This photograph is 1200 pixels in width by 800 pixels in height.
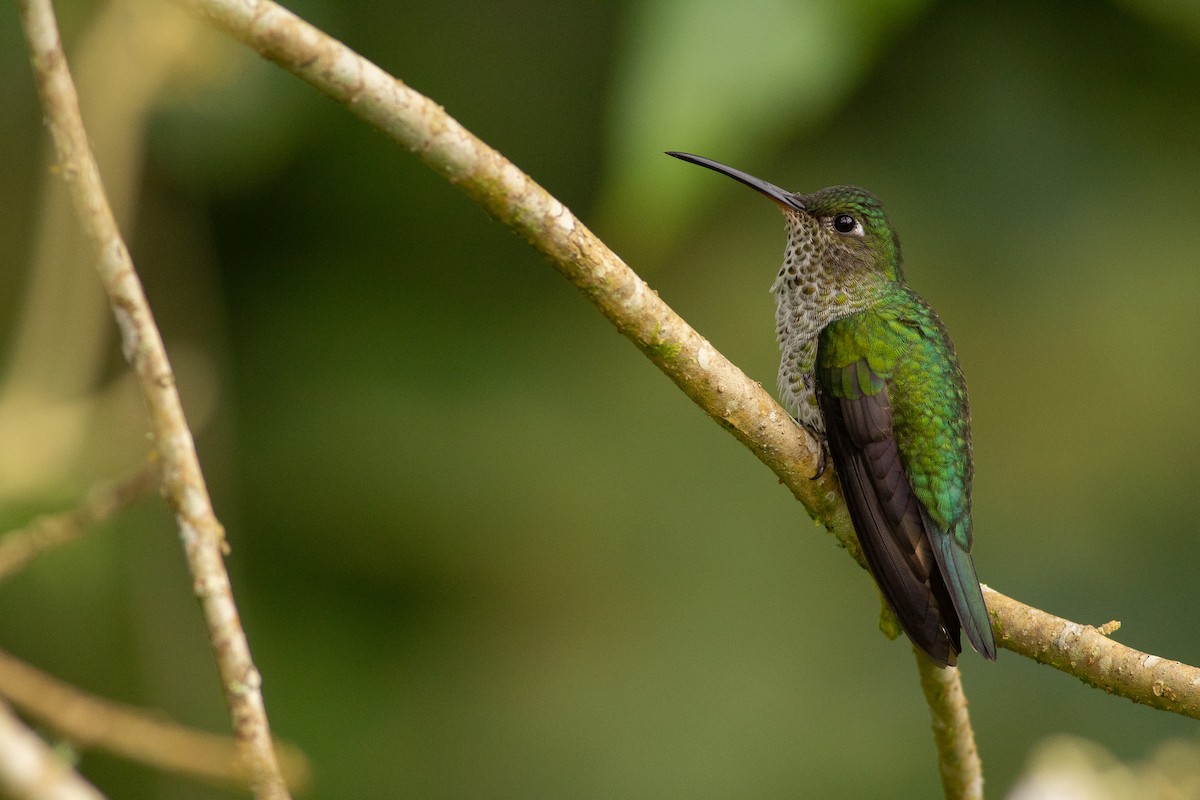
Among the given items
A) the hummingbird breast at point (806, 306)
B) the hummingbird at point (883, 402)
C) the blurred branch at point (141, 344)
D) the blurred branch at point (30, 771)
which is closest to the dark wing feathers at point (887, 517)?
the hummingbird at point (883, 402)

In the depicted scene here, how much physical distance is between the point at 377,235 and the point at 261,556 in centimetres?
143

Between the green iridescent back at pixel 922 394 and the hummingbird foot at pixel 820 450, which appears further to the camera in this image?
the green iridescent back at pixel 922 394

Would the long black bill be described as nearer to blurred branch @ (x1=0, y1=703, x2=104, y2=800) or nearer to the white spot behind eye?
the white spot behind eye

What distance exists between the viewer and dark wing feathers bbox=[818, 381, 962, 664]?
2.48 m

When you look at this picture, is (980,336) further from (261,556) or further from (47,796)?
(47,796)

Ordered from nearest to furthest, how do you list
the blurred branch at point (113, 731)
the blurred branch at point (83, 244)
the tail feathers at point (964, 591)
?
the blurred branch at point (113, 731) → the tail feathers at point (964, 591) → the blurred branch at point (83, 244)

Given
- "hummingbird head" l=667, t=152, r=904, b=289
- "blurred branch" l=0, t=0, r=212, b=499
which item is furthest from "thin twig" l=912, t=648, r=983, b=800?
"blurred branch" l=0, t=0, r=212, b=499

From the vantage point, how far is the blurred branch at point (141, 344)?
1.40m

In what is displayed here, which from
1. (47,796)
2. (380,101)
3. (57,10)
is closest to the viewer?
(47,796)

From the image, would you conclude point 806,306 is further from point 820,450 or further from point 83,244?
point 83,244

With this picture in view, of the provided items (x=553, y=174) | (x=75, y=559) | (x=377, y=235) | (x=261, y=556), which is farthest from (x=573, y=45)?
(x=75, y=559)

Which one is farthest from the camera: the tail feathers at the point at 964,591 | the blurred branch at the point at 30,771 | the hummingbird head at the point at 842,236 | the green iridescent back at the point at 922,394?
the hummingbird head at the point at 842,236

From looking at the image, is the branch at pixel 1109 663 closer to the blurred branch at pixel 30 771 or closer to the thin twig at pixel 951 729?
the thin twig at pixel 951 729

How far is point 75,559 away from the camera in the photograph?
13.7 ft
